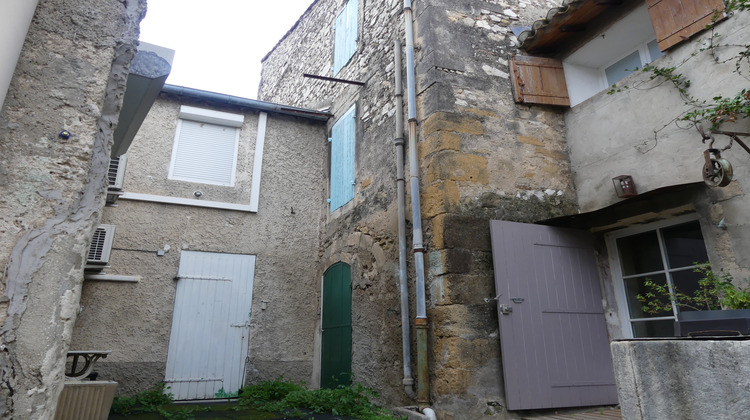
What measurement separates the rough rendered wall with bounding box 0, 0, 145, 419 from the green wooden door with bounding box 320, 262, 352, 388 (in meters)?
4.10

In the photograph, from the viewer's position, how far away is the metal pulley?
324 centimetres

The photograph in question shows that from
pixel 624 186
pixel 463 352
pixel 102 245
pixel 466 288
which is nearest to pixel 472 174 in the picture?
pixel 466 288

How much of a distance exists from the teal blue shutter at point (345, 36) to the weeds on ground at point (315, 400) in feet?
15.0

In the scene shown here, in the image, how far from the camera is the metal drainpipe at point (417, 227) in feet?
13.3

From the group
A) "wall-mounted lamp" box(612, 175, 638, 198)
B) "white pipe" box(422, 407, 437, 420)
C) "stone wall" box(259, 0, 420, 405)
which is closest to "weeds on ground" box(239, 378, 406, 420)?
"stone wall" box(259, 0, 420, 405)

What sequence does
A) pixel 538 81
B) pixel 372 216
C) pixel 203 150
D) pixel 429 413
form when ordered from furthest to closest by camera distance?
pixel 203 150
pixel 372 216
pixel 538 81
pixel 429 413

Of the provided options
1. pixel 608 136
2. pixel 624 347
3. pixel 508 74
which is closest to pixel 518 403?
pixel 624 347

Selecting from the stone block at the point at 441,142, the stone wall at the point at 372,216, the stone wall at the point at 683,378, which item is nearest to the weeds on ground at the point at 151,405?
the stone wall at the point at 372,216

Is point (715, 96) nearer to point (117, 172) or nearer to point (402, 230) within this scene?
point (402, 230)

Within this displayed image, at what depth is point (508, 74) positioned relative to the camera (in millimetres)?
5059

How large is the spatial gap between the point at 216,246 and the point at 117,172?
5.15 ft

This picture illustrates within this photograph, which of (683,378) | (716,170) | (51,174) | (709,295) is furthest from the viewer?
(709,295)

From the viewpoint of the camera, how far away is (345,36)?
7.10 meters

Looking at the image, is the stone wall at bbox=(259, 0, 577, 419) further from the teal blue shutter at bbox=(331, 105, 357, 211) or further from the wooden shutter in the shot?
the wooden shutter
